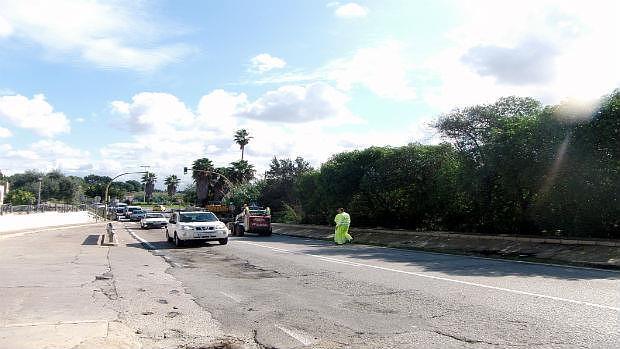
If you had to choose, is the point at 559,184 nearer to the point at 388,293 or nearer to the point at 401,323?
the point at 388,293

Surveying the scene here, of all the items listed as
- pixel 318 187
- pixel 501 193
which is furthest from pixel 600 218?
pixel 318 187

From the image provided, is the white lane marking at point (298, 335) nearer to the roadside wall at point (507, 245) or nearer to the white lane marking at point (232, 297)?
the white lane marking at point (232, 297)

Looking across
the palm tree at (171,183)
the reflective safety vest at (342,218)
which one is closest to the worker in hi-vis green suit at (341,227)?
the reflective safety vest at (342,218)

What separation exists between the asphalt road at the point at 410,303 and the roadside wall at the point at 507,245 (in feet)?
5.32

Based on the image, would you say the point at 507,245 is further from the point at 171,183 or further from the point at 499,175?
the point at 171,183

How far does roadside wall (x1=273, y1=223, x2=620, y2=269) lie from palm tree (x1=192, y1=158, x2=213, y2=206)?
5997 centimetres

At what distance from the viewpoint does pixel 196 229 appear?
21.8 metres

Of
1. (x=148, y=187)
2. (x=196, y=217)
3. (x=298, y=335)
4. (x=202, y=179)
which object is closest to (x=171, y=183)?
(x=148, y=187)

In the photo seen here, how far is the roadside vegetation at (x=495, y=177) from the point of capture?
1659 cm

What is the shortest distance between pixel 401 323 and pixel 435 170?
1959cm

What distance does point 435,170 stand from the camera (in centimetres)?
2625

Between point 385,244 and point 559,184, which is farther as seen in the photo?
point 385,244

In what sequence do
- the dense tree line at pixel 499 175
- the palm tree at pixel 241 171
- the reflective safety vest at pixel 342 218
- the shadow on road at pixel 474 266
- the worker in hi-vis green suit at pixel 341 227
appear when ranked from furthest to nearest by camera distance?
the palm tree at pixel 241 171 < the worker in hi-vis green suit at pixel 341 227 < the reflective safety vest at pixel 342 218 < the dense tree line at pixel 499 175 < the shadow on road at pixel 474 266

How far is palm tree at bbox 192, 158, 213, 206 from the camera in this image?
8600 cm
